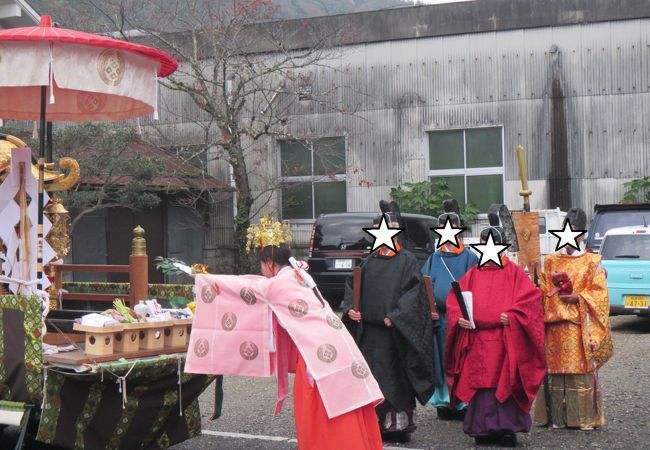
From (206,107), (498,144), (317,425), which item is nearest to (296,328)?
(317,425)

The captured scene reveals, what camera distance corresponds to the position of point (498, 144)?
19.5 metres

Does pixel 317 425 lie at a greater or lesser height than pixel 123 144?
lesser

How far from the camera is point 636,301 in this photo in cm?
1285

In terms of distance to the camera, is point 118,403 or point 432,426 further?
point 432,426

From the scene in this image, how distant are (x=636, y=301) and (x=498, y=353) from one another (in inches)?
256

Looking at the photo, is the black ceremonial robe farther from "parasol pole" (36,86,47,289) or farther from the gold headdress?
"parasol pole" (36,86,47,289)

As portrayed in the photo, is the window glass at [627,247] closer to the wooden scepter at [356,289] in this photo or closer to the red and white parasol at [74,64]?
the wooden scepter at [356,289]

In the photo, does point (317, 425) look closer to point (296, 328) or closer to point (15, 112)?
point (296, 328)

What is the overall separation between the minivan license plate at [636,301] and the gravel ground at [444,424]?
2212 millimetres

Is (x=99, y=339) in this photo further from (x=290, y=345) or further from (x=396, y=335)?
(x=396, y=335)

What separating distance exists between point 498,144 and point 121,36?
27.0 feet

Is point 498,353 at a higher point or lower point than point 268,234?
lower

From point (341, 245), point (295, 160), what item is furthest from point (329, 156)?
point (341, 245)

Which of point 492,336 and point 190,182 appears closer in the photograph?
point 492,336
